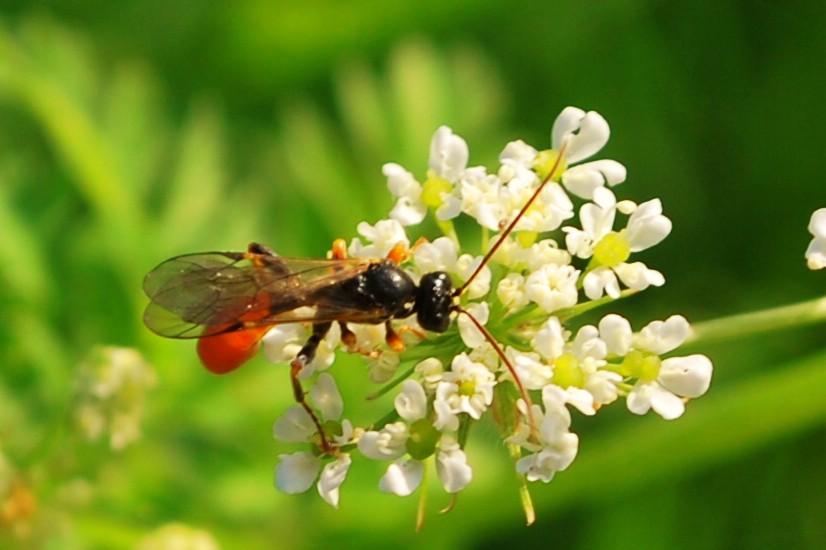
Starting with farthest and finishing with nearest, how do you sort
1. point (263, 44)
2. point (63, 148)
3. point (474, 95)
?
point (263, 44)
point (474, 95)
point (63, 148)

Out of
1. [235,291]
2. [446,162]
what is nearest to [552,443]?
[446,162]

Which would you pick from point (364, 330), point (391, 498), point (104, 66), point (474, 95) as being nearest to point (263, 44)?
point (104, 66)

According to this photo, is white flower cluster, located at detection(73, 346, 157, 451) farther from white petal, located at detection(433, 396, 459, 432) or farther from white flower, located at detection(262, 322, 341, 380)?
white petal, located at detection(433, 396, 459, 432)

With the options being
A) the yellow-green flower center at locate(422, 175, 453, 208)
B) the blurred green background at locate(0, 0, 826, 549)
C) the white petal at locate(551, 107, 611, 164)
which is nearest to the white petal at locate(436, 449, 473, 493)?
the yellow-green flower center at locate(422, 175, 453, 208)

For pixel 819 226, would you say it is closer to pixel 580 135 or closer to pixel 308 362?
pixel 580 135

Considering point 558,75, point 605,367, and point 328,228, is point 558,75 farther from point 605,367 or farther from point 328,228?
point 605,367

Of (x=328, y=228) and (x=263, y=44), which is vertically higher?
(x=263, y=44)
